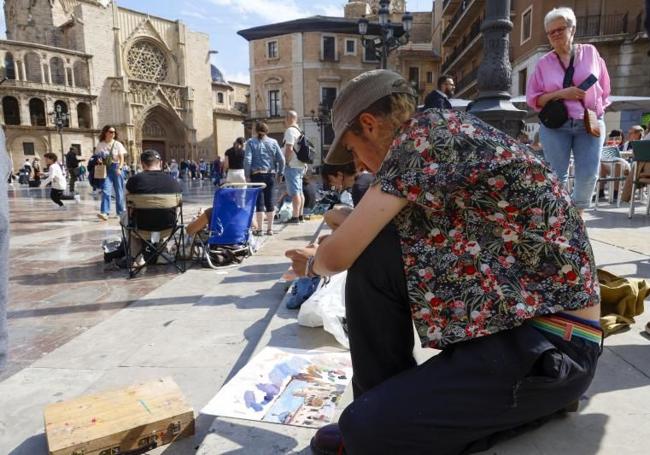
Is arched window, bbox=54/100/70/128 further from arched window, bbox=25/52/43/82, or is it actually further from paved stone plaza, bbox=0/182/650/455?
paved stone plaza, bbox=0/182/650/455

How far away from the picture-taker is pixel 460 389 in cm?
113

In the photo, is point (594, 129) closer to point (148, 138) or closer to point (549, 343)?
point (549, 343)

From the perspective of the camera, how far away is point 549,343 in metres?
1.13

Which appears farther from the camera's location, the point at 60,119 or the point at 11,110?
the point at 11,110

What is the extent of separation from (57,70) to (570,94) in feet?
146

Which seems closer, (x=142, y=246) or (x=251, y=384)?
(x=251, y=384)

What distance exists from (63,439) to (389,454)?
121cm

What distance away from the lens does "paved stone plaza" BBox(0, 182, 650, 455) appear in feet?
5.26

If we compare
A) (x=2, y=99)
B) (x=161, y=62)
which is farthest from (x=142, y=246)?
(x=161, y=62)

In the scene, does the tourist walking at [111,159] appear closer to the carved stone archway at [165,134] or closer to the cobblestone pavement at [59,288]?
the cobblestone pavement at [59,288]

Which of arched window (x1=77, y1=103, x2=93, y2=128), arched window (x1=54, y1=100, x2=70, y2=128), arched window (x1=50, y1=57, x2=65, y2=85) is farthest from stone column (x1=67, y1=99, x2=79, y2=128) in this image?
arched window (x1=50, y1=57, x2=65, y2=85)

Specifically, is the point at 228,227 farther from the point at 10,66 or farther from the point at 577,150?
the point at 10,66

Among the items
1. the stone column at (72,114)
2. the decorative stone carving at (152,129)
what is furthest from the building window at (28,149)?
the decorative stone carving at (152,129)

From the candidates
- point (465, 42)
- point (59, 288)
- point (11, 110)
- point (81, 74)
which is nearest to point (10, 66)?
point (11, 110)
